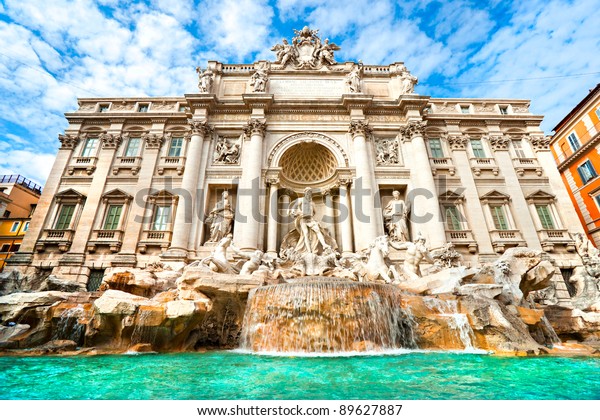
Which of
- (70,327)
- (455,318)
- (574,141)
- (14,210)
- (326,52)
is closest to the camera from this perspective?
(455,318)

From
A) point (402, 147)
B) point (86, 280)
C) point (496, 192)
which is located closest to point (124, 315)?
point (86, 280)

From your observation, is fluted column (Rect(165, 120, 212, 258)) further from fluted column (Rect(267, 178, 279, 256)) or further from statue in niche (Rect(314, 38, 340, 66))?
statue in niche (Rect(314, 38, 340, 66))

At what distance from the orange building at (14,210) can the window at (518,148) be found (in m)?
35.1

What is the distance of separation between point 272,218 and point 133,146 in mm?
10484

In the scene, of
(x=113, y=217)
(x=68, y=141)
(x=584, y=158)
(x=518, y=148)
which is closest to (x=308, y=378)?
(x=113, y=217)

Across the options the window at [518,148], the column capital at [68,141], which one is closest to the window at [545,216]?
the window at [518,148]

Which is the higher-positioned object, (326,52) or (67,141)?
(326,52)

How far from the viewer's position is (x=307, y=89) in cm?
1833

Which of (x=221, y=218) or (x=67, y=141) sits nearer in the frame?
(x=221, y=218)

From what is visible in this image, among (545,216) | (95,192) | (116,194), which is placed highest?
(95,192)

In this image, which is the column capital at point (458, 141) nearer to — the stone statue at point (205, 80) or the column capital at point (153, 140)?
the stone statue at point (205, 80)

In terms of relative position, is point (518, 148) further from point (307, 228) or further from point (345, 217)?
point (307, 228)

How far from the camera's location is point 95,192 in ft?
51.7

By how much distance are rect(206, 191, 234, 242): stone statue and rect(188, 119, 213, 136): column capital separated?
4.21 metres
